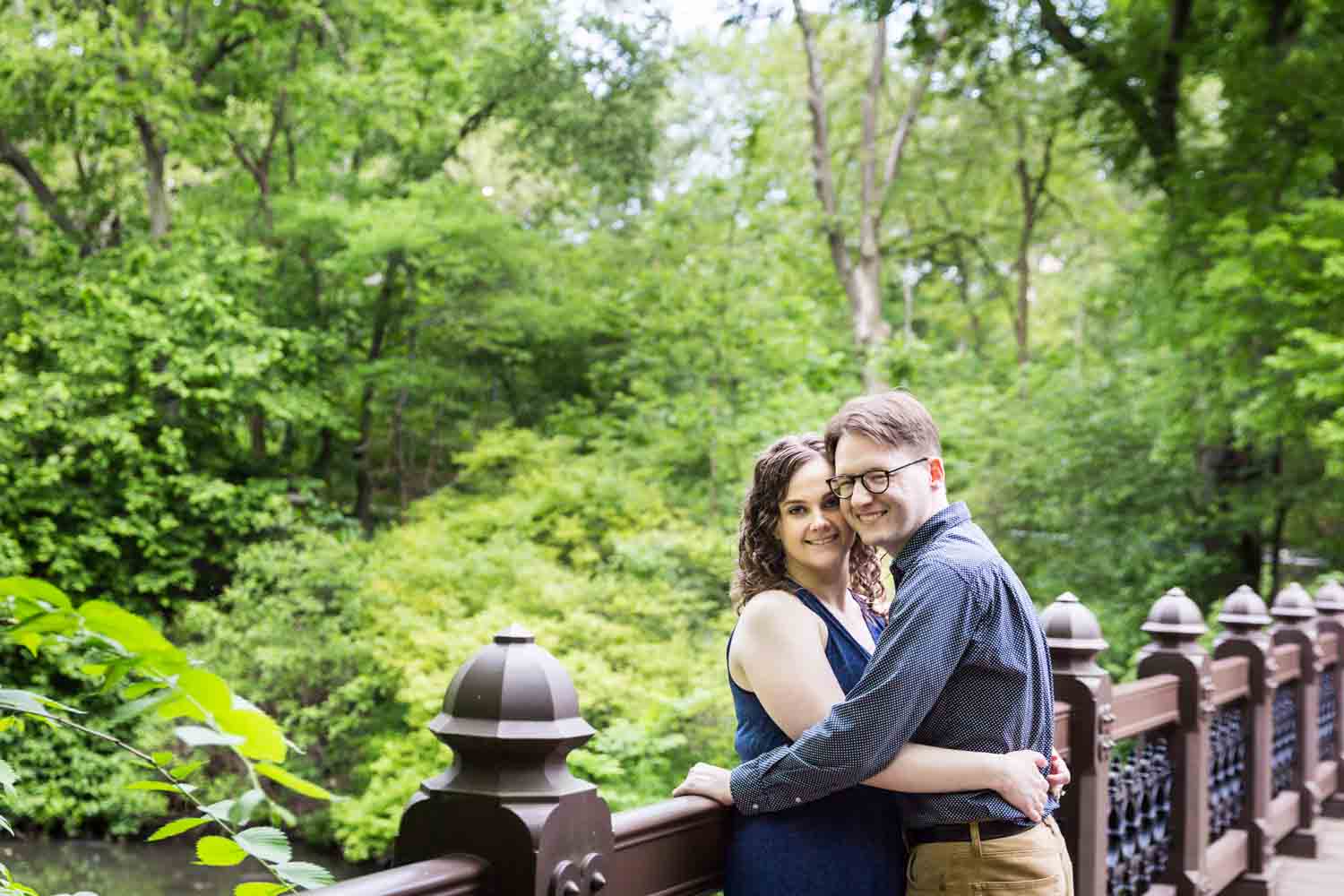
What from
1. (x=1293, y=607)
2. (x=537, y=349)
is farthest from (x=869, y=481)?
(x=537, y=349)

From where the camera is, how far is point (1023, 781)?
2.03 meters

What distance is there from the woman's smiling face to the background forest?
7.97 metres

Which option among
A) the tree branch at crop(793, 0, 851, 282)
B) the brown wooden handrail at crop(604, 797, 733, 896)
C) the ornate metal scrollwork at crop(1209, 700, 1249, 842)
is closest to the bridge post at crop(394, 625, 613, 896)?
the brown wooden handrail at crop(604, 797, 733, 896)

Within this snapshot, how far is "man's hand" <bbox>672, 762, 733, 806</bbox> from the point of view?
218 centimetres

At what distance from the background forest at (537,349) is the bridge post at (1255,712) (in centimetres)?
425

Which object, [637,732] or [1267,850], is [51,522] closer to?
[637,732]

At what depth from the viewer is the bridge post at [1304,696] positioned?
607cm

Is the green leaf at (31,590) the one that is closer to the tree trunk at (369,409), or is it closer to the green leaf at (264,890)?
the green leaf at (264,890)

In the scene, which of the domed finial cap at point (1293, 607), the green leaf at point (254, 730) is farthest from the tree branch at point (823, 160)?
the green leaf at point (254, 730)

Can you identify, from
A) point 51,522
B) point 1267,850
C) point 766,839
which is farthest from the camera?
point 51,522

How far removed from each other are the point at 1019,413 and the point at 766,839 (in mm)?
14627

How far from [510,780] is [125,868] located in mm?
12568

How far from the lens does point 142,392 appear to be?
15.0 meters

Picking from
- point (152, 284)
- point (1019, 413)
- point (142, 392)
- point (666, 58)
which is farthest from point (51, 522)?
point (1019, 413)
